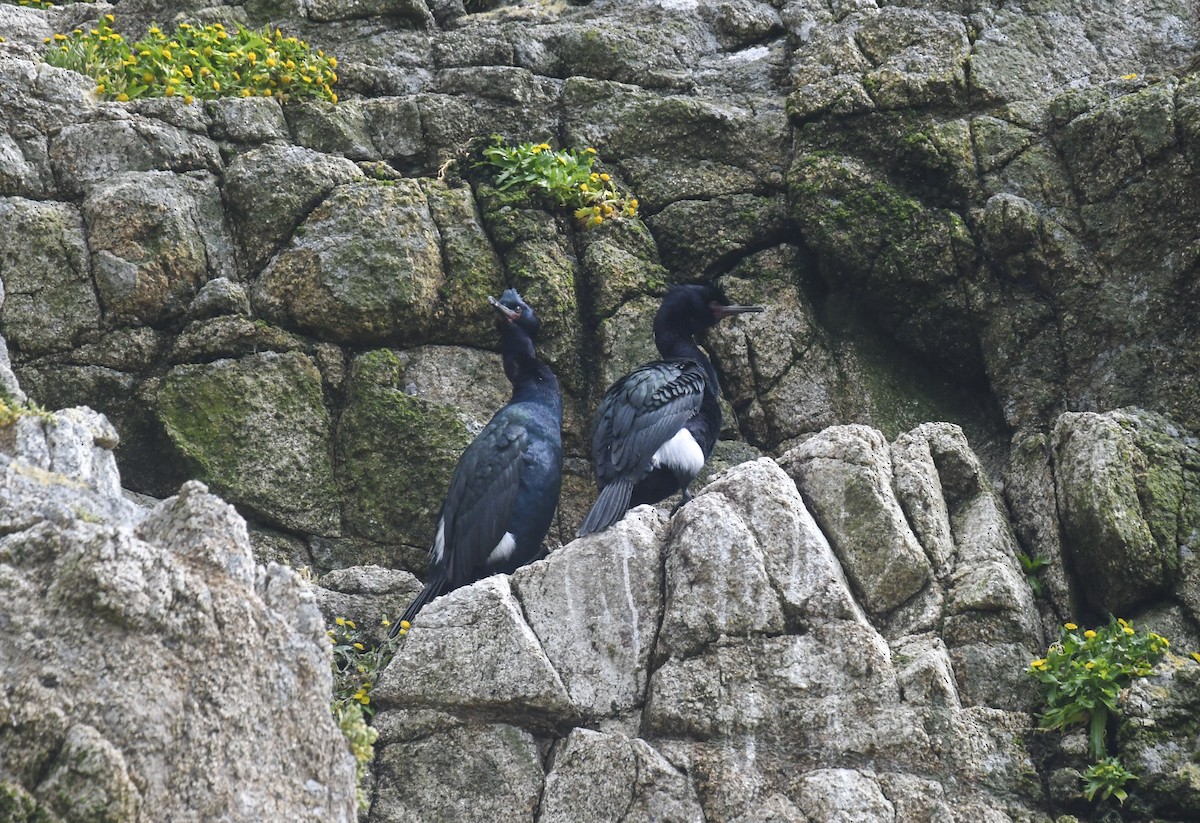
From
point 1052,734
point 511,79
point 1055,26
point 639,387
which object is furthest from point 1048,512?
point 511,79

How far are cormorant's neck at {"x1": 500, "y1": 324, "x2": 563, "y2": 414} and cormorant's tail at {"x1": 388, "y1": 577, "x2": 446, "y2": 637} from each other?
1.22 metres

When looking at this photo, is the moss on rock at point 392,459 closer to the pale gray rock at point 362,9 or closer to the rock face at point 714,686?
the rock face at point 714,686

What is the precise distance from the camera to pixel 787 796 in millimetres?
6113

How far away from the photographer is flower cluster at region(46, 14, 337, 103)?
380 inches

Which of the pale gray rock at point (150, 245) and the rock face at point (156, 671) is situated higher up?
the pale gray rock at point (150, 245)

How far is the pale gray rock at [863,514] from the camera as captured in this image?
7000mm

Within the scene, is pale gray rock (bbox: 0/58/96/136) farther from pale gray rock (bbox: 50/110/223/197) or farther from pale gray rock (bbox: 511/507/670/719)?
pale gray rock (bbox: 511/507/670/719)

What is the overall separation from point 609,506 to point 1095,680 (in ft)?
8.37

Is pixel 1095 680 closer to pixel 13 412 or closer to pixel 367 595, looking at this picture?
pixel 367 595

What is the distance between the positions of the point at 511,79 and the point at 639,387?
2.90 meters

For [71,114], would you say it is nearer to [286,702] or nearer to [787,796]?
[286,702]

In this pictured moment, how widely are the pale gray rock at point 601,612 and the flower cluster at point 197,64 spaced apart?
428cm

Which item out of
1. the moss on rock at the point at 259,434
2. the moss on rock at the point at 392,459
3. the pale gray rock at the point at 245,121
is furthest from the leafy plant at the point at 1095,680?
the pale gray rock at the point at 245,121

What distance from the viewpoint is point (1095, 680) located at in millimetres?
6375
